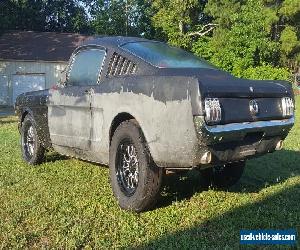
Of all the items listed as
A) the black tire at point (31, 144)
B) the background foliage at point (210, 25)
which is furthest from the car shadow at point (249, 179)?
the background foliage at point (210, 25)

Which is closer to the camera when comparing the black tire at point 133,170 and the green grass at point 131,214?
the green grass at point 131,214

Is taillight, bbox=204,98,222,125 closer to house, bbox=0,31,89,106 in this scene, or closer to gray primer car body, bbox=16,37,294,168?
gray primer car body, bbox=16,37,294,168

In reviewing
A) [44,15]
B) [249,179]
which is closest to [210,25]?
[44,15]

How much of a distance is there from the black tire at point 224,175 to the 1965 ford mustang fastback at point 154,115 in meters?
0.01

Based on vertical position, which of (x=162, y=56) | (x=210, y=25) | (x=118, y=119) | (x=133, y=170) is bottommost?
(x=133, y=170)

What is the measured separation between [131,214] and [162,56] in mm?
1797

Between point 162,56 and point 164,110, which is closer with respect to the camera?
point 164,110

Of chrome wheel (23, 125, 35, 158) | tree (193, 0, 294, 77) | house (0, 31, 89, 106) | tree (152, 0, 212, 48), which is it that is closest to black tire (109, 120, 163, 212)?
chrome wheel (23, 125, 35, 158)

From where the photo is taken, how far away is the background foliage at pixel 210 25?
2977 centimetres

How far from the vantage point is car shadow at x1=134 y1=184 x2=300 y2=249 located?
11.8 ft

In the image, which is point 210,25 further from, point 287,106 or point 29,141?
point 287,106

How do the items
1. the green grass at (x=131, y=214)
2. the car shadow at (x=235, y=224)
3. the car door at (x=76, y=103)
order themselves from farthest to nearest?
1. the car door at (x=76, y=103)
2. the green grass at (x=131, y=214)
3. the car shadow at (x=235, y=224)

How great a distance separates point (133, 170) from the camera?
4543 millimetres

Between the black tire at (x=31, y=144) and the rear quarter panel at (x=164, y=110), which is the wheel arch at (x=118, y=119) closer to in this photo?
the rear quarter panel at (x=164, y=110)
